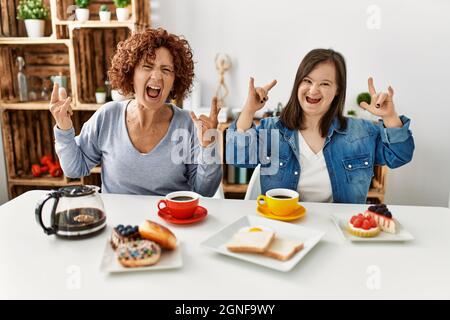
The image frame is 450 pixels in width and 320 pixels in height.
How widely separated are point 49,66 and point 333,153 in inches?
92.3

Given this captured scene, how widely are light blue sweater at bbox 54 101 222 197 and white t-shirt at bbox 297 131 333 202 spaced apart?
0.34 metres

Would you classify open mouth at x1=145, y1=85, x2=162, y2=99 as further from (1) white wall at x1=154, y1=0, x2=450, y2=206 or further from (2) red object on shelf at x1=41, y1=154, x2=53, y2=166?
(2) red object on shelf at x1=41, y1=154, x2=53, y2=166

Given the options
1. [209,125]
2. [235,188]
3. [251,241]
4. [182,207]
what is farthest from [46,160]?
[251,241]

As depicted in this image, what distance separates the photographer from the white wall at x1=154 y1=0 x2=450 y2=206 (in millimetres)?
2762

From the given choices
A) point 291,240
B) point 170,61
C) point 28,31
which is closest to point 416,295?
point 291,240

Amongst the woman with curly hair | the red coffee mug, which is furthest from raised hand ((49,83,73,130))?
the red coffee mug

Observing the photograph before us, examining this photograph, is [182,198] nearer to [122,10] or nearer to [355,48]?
[122,10]

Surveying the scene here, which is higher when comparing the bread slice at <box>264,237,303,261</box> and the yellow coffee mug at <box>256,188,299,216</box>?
the yellow coffee mug at <box>256,188,299,216</box>

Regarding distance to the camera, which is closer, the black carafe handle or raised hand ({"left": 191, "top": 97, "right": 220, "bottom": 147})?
the black carafe handle

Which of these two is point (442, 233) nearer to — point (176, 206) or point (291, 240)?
point (291, 240)

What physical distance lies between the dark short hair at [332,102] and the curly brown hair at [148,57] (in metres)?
0.47

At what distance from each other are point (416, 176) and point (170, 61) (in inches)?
84.2

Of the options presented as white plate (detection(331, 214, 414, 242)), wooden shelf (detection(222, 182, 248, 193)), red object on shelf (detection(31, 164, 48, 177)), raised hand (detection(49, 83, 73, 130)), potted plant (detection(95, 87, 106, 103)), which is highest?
raised hand (detection(49, 83, 73, 130))

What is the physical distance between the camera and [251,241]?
107 cm
